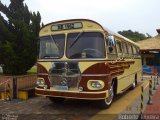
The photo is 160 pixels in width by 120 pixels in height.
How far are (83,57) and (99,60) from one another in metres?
0.59

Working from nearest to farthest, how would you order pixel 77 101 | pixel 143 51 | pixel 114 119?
pixel 114 119 → pixel 77 101 → pixel 143 51

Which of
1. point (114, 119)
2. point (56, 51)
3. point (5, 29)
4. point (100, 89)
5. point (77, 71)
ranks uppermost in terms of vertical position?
point (5, 29)

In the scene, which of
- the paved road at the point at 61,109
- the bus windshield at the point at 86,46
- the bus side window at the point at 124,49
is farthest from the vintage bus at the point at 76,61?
the bus side window at the point at 124,49

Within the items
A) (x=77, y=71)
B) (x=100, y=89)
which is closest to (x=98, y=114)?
(x=100, y=89)

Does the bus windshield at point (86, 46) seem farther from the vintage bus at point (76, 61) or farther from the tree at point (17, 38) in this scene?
the tree at point (17, 38)

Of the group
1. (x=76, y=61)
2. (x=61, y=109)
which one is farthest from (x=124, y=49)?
(x=61, y=109)

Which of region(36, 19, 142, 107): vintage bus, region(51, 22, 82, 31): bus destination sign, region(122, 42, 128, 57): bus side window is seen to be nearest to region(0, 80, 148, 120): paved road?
region(36, 19, 142, 107): vintage bus

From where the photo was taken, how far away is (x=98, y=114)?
32.8ft

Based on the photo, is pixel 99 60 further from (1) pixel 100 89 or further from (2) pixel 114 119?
(2) pixel 114 119

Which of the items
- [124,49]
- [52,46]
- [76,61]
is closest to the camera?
[76,61]

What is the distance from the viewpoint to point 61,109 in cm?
1084

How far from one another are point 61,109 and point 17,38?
20.1ft

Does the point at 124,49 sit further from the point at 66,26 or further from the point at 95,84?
the point at 95,84

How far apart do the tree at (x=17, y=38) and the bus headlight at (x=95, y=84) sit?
6.01m
